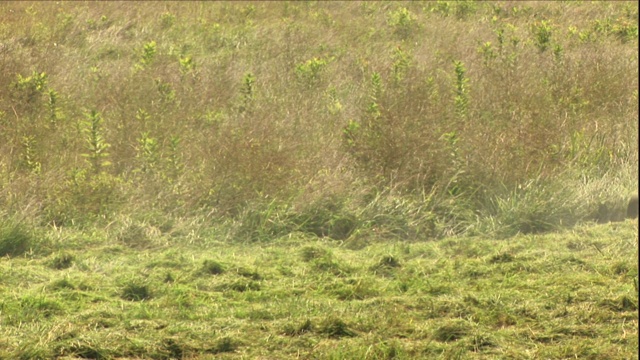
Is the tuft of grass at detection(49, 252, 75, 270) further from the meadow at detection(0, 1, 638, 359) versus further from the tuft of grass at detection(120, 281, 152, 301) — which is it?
the tuft of grass at detection(120, 281, 152, 301)

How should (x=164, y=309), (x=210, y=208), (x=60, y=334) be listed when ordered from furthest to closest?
(x=210, y=208) < (x=164, y=309) < (x=60, y=334)

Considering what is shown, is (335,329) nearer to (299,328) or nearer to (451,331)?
(299,328)

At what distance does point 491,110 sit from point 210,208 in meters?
3.43

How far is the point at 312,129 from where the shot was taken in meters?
9.08

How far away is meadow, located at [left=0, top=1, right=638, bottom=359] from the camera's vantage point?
16.9ft

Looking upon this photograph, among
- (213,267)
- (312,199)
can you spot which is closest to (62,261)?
(213,267)

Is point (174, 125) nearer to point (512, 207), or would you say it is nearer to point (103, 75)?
point (103, 75)

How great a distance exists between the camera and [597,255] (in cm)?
666

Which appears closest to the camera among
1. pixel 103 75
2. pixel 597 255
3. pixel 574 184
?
pixel 597 255

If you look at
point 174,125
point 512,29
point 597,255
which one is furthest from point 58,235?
point 512,29

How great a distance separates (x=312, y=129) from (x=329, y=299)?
3.50 metres

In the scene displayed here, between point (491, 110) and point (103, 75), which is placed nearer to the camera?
point (491, 110)

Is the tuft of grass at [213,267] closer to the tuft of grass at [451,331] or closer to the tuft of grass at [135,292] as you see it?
the tuft of grass at [135,292]

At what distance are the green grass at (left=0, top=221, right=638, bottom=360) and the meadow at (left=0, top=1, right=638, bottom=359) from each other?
0.02 meters
